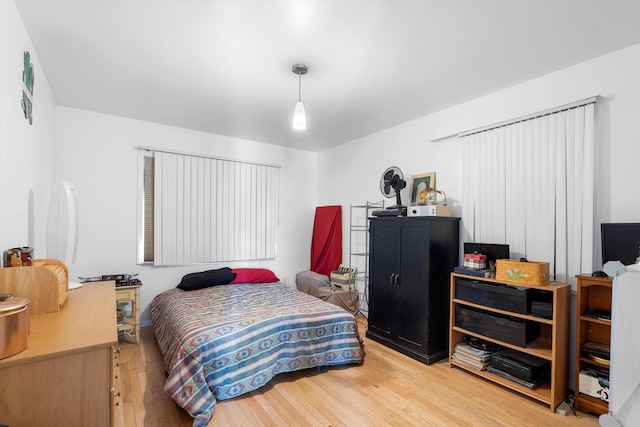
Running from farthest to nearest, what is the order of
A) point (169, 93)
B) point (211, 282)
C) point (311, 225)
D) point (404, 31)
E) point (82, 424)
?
point (311, 225) → point (211, 282) → point (169, 93) → point (404, 31) → point (82, 424)

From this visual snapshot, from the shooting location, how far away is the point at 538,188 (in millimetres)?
2686

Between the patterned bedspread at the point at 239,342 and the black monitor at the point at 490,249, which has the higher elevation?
the black monitor at the point at 490,249

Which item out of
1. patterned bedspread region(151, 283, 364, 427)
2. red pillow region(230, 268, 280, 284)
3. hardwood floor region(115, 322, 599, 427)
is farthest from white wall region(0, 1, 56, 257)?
red pillow region(230, 268, 280, 284)

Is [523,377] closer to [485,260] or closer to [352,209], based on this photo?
[485,260]

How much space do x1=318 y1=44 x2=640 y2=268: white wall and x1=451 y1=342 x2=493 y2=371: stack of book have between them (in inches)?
52.7

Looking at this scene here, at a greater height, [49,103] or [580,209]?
[49,103]

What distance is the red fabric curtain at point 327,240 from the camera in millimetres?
4871

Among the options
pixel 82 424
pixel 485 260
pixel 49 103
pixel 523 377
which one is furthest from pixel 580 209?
pixel 49 103

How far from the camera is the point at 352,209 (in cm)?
471

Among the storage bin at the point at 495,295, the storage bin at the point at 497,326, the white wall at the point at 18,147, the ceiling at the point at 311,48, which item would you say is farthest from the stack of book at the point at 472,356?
the white wall at the point at 18,147

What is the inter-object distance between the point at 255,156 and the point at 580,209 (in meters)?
4.00

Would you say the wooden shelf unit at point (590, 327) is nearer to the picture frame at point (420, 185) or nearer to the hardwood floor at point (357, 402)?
the hardwood floor at point (357, 402)

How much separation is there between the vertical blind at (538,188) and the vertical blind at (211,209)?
2.93 metres

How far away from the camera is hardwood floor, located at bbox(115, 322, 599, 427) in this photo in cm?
213
